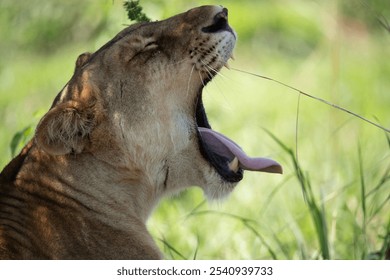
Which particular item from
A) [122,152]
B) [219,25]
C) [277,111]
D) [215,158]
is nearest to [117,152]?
[122,152]

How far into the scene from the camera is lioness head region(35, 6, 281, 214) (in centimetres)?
390

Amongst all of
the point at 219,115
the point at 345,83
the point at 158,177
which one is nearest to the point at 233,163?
the point at 158,177

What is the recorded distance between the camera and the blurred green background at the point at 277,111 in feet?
16.1

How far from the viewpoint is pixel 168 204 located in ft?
19.7

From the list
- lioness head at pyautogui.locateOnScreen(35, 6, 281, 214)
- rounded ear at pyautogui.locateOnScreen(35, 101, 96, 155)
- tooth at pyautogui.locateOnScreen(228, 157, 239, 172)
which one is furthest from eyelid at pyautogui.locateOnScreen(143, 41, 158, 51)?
tooth at pyautogui.locateOnScreen(228, 157, 239, 172)

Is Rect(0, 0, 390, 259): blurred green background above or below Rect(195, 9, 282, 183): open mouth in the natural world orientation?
above

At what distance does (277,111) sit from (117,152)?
3704 millimetres

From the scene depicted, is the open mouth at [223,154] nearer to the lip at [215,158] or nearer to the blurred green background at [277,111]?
the lip at [215,158]

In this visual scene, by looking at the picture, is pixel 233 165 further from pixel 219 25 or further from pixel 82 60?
pixel 82 60

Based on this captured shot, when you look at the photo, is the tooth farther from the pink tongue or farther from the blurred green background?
the blurred green background

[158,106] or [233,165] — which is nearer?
[158,106]

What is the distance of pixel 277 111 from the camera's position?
7492mm

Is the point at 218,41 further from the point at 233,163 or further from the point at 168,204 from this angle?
the point at 168,204
